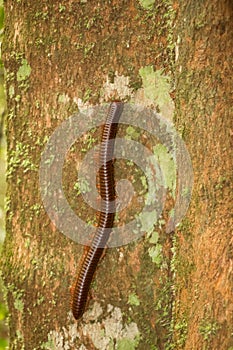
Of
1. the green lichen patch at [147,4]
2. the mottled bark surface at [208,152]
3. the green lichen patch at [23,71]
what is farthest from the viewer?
the green lichen patch at [23,71]

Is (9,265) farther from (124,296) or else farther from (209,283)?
(209,283)

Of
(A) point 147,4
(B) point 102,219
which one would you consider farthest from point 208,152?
(A) point 147,4

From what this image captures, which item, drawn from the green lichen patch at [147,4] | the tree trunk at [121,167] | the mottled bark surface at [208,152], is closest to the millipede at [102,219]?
the tree trunk at [121,167]

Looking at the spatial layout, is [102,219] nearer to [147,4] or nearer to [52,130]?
[52,130]

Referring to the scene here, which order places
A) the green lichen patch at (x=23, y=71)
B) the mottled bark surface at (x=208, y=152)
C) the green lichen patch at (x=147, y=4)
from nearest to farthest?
the mottled bark surface at (x=208, y=152) < the green lichen patch at (x=147, y=4) < the green lichen patch at (x=23, y=71)

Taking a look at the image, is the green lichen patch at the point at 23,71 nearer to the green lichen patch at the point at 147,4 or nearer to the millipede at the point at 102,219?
the millipede at the point at 102,219

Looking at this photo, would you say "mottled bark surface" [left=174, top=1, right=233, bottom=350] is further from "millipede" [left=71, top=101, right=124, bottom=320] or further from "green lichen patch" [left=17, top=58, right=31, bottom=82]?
"green lichen patch" [left=17, top=58, right=31, bottom=82]

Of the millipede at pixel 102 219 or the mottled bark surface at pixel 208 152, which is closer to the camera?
the mottled bark surface at pixel 208 152
